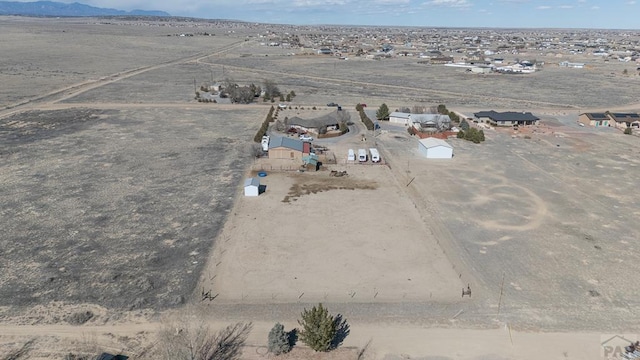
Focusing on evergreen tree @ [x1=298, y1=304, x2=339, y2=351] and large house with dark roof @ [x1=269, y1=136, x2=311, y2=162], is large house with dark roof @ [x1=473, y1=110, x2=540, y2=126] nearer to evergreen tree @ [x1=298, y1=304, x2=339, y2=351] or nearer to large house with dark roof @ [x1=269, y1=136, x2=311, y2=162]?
large house with dark roof @ [x1=269, y1=136, x2=311, y2=162]

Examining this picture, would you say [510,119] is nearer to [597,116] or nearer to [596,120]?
[596,120]

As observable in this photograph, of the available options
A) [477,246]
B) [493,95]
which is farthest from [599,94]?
[477,246]

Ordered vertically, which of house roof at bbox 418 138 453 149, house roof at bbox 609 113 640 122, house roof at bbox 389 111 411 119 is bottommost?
→ house roof at bbox 418 138 453 149

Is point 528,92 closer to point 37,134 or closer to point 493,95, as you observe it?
point 493,95


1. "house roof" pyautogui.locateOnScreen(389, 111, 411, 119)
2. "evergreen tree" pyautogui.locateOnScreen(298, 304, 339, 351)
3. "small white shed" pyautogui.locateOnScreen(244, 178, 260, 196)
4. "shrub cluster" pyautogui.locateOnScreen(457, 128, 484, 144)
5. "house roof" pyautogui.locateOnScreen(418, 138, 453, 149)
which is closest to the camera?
"evergreen tree" pyautogui.locateOnScreen(298, 304, 339, 351)

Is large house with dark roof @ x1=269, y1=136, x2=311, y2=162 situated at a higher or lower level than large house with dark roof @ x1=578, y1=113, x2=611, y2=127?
lower

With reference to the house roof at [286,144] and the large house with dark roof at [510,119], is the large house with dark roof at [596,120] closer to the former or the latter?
the large house with dark roof at [510,119]

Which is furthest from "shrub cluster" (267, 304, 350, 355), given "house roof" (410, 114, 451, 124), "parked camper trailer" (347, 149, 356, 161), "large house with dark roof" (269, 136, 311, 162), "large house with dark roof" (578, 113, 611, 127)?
"large house with dark roof" (578, 113, 611, 127)

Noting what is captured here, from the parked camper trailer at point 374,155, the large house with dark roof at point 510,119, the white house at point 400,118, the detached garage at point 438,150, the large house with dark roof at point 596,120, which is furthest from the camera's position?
the large house with dark roof at point 596,120

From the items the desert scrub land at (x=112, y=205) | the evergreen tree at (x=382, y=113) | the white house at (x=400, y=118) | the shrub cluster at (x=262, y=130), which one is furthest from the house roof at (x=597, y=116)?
the desert scrub land at (x=112, y=205)

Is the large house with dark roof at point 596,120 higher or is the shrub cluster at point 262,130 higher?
the large house with dark roof at point 596,120
